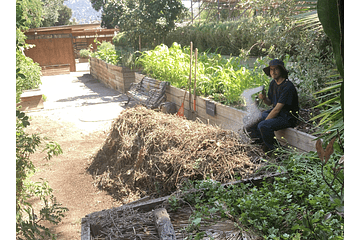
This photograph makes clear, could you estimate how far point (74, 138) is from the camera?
686 centimetres

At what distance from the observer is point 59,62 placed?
19812 mm

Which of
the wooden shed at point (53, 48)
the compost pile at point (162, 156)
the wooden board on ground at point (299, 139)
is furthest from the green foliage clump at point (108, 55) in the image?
the wooden board on ground at point (299, 139)

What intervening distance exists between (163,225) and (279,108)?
2337 millimetres

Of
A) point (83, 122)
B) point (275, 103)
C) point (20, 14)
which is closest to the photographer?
point (20, 14)

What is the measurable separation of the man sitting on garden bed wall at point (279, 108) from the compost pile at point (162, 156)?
0.94 ft

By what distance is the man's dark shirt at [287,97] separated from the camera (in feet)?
13.1

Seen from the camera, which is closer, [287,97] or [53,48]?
[287,97]

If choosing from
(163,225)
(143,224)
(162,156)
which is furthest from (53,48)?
(163,225)

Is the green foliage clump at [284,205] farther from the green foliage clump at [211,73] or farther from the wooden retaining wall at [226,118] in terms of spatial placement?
the green foliage clump at [211,73]

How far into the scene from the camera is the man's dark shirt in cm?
399

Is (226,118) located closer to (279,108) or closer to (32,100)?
(279,108)

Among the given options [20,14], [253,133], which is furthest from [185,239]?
[253,133]

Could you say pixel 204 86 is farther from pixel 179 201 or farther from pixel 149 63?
pixel 179 201

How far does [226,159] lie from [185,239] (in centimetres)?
144
